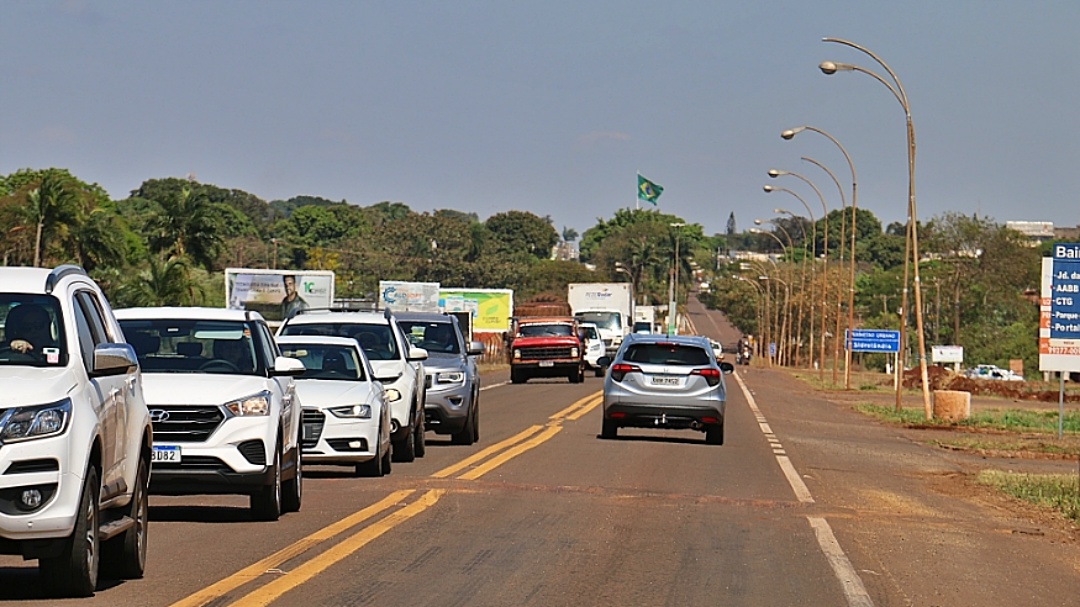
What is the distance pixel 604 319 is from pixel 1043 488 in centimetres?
5053

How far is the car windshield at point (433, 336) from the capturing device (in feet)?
80.4

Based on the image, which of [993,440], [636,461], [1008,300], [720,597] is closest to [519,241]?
[1008,300]

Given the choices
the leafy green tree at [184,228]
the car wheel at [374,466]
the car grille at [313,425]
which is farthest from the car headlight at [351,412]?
the leafy green tree at [184,228]

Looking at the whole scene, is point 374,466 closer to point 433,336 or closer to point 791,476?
point 791,476

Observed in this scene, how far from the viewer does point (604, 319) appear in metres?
70.4

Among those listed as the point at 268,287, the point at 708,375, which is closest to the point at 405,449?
the point at 708,375

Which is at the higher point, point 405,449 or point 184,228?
point 184,228

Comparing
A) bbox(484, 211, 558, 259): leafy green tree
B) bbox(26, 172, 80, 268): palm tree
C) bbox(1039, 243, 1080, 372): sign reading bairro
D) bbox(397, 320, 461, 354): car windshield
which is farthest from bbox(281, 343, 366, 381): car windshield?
bbox(484, 211, 558, 259): leafy green tree

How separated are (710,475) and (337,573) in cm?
991

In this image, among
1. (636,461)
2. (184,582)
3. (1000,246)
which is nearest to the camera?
(184,582)

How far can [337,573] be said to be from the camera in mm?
10273

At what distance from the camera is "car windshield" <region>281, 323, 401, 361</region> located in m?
20.4

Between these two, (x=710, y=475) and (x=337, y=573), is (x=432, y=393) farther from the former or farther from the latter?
(x=337, y=573)

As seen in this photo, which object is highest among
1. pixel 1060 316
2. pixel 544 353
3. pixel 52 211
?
pixel 52 211
